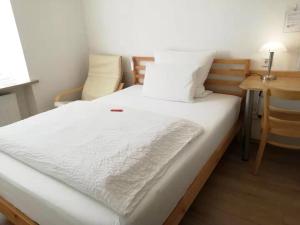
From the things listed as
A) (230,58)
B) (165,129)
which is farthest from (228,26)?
(165,129)

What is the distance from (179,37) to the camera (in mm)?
2639

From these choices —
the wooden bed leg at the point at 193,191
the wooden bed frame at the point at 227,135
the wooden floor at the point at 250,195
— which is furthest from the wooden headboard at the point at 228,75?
the wooden floor at the point at 250,195

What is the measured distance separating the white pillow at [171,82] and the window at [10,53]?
156cm

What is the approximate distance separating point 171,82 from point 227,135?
0.74m

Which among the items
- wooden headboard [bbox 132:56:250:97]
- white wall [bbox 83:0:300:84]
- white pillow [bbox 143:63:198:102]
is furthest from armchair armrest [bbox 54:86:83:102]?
wooden headboard [bbox 132:56:250:97]

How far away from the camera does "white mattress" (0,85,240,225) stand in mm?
1008

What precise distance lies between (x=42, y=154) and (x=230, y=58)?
2005 mm

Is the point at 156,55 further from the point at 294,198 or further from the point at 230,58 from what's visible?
the point at 294,198

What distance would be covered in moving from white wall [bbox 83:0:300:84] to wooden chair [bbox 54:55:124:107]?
19 centimetres

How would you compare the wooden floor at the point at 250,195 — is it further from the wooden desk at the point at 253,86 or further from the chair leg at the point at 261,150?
the wooden desk at the point at 253,86

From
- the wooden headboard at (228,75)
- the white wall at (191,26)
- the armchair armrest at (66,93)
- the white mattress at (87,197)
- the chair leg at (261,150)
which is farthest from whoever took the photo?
the armchair armrest at (66,93)

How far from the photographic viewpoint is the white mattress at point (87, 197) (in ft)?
3.31

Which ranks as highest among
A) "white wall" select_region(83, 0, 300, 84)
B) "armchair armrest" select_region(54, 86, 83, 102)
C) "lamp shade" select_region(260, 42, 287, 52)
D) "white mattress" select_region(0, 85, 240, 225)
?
"white wall" select_region(83, 0, 300, 84)

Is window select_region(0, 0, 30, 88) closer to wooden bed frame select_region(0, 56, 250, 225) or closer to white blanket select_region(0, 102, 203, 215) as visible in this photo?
white blanket select_region(0, 102, 203, 215)
